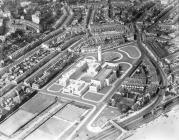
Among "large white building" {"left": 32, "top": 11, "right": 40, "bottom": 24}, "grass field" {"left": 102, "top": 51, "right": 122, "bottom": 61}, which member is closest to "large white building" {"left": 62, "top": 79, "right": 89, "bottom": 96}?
"grass field" {"left": 102, "top": 51, "right": 122, "bottom": 61}

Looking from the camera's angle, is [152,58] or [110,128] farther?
[152,58]

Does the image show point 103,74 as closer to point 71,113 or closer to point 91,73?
point 91,73

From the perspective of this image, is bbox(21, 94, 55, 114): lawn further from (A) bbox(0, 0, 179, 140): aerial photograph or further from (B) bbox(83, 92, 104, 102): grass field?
(B) bbox(83, 92, 104, 102): grass field

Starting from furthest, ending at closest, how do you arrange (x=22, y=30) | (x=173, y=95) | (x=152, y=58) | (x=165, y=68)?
(x=22, y=30)
(x=152, y=58)
(x=165, y=68)
(x=173, y=95)

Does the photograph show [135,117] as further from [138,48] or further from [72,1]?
[72,1]

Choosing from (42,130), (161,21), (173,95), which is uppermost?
(161,21)

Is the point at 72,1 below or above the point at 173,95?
above

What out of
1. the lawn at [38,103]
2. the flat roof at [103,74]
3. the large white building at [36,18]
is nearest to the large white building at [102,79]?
the flat roof at [103,74]

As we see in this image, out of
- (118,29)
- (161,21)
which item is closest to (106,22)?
(118,29)
